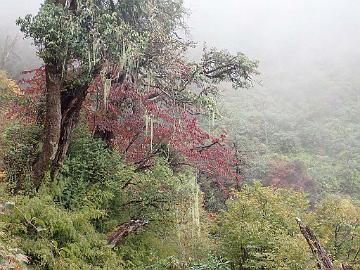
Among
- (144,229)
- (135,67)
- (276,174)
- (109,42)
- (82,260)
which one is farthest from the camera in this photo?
(276,174)

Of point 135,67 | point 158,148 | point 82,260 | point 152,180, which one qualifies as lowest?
point 82,260

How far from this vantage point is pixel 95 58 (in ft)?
25.7

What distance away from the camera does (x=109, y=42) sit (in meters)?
7.77

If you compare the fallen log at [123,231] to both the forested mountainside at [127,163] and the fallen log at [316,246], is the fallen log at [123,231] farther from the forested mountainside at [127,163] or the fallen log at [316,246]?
the fallen log at [316,246]

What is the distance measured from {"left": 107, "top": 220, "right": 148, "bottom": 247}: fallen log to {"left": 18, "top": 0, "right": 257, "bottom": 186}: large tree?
1777 mm

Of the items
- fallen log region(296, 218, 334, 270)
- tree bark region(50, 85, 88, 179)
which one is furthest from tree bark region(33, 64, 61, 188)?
fallen log region(296, 218, 334, 270)

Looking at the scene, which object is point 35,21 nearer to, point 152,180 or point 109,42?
point 109,42

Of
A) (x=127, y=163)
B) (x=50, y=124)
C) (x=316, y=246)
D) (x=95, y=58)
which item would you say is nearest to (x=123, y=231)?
(x=127, y=163)

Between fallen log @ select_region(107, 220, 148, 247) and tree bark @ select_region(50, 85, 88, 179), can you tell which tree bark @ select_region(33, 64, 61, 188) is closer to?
tree bark @ select_region(50, 85, 88, 179)

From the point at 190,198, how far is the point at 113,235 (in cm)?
186

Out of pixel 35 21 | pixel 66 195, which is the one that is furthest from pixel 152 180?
pixel 35 21

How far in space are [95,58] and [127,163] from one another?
2.93m

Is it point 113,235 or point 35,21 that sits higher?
point 35,21

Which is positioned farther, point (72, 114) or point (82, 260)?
point (72, 114)
